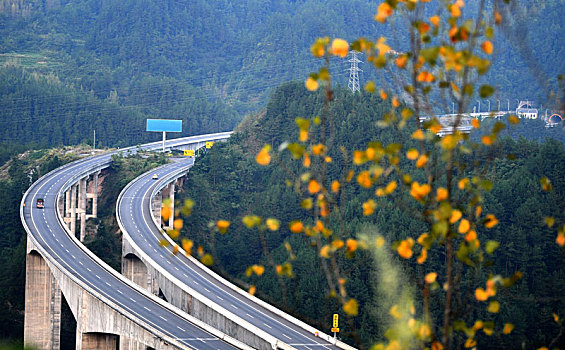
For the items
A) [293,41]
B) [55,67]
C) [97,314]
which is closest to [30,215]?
[97,314]

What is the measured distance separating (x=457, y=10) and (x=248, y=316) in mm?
40353

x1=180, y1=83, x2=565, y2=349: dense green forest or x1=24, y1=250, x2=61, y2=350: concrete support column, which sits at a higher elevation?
x1=180, y1=83, x2=565, y2=349: dense green forest

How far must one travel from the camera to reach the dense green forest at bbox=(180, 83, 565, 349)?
176ft

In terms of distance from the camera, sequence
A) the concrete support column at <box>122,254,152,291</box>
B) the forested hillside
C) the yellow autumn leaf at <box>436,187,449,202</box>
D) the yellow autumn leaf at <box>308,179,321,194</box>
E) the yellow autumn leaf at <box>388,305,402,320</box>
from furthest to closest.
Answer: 1. the forested hillside
2. the concrete support column at <box>122,254,152,291</box>
3. the yellow autumn leaf at <box>388,305,402,320</box>
4. the yellow autumn leaf at <box>308,179,321,194</box>
5. the yellow autumn leaf at <box>436,187,449,202</box>

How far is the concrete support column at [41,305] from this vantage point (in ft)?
198

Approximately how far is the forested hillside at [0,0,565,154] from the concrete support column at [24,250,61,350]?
202 feet

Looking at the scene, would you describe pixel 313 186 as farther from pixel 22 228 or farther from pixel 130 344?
pixel 22 228

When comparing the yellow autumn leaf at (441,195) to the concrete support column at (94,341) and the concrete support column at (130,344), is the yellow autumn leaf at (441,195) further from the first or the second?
the concrete support column at (94,341)

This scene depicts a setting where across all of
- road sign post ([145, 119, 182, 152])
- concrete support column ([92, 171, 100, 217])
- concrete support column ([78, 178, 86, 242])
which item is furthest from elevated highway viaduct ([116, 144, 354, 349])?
road sign post ([145, 119, 182, 152])

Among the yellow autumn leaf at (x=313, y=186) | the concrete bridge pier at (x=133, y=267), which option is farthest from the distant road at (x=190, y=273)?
the yellow autumn leaf at (x=313, y=186)

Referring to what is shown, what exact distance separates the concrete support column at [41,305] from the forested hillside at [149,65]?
6152 cm

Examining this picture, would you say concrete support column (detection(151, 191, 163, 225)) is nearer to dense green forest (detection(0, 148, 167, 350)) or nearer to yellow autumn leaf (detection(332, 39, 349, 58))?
dense green forest (detection(0, 148, 167, 350))

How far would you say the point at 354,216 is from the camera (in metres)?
71.7

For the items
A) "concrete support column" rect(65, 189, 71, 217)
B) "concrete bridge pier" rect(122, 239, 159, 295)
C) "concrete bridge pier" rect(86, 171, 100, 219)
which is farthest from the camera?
"concrete bridge pier" rect(86, 171, 100, 219)
